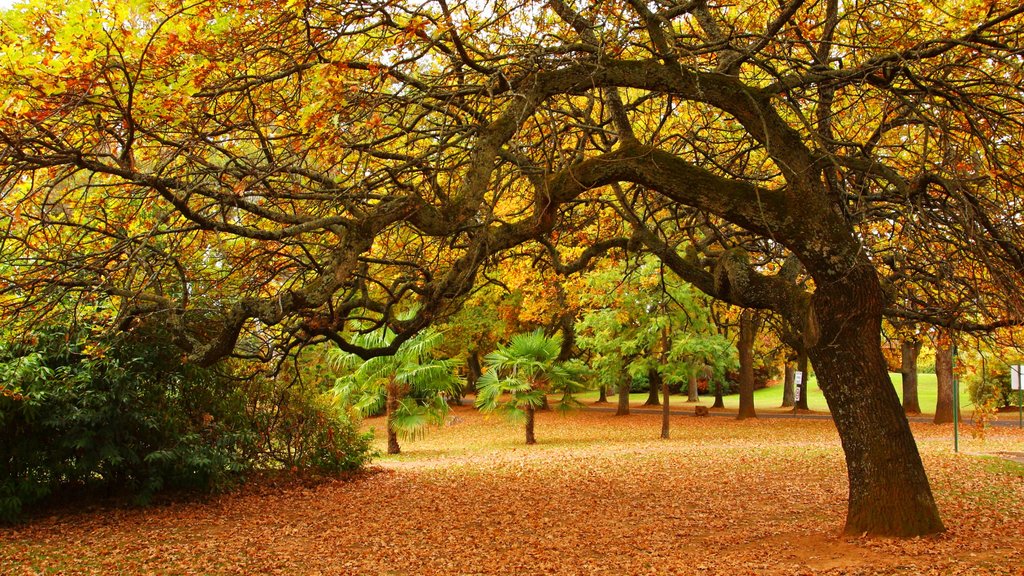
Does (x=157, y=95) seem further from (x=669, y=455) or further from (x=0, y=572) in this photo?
(x=669, y=455)

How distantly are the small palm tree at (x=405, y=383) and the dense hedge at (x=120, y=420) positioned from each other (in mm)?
4684

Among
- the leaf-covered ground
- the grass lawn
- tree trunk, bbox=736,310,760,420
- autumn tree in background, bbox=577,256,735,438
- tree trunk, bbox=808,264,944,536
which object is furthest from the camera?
the grass lawn

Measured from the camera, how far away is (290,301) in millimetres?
5484

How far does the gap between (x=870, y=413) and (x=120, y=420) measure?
26.6 feet

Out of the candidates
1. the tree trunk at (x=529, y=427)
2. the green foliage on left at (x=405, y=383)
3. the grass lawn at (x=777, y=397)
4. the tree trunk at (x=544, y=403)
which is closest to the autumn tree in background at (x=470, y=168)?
the green foliage on left at (x=405, y=383)

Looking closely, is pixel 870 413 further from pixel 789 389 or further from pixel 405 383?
pixel 789 389

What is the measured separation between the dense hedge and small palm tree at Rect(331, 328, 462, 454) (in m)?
4.68

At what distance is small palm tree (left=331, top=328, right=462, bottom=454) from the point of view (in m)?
16.2

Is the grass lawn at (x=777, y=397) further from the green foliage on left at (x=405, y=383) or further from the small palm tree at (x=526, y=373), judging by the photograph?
the green foliage on left at (x=405, y=383)

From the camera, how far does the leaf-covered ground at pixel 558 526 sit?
6.52m

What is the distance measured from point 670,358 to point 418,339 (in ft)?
25.3

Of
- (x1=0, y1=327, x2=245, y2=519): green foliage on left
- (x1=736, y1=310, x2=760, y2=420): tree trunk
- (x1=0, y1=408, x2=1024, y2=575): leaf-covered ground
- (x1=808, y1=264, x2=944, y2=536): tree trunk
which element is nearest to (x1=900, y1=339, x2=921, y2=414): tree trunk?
(x1=736, y1=310, x2=760, y2=420): tree trunk

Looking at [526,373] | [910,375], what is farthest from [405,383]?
[910,375]

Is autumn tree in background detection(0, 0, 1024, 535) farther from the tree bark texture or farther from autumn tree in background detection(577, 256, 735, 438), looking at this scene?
the tree bark texture
